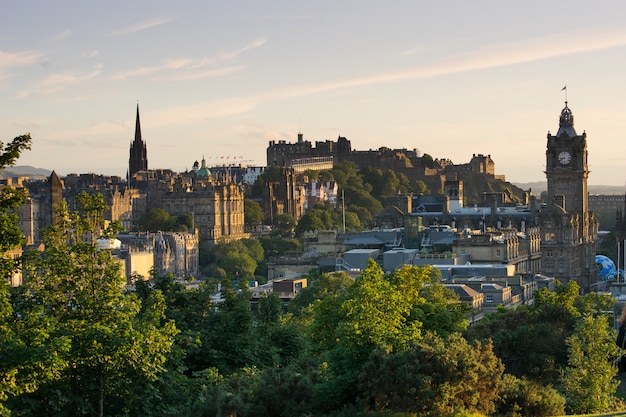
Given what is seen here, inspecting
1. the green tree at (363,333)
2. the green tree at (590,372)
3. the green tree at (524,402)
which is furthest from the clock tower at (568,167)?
the green tree at (524,402)

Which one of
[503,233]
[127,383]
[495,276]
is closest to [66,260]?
[127,383]

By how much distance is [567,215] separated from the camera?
398 feet

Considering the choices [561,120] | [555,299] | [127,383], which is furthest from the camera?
[561,120]

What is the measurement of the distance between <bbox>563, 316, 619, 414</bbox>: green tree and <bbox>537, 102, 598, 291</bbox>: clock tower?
232ft

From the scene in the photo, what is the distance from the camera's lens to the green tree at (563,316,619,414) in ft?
139

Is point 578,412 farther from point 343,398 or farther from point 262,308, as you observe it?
point 262,308

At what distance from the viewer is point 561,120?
13200 cm

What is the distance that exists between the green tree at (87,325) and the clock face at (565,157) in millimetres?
97035

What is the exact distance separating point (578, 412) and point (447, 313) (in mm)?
A: 7922

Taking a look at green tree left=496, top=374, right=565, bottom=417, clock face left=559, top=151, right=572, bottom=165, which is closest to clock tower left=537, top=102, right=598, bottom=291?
clock face left=559, top=151, right=572, bottom=165

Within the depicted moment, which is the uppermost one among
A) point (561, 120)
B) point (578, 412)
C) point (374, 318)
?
point (561, 120)

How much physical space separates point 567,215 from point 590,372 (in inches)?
3124

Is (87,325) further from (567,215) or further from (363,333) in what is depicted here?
(567,215)

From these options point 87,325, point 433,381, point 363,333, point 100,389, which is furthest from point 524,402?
point 87,325
